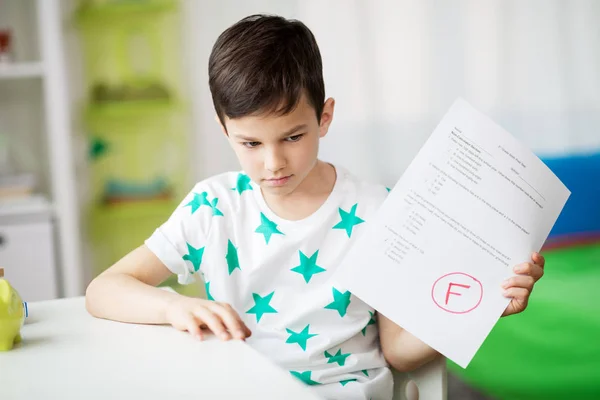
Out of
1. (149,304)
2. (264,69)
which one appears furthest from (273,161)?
(149,304)

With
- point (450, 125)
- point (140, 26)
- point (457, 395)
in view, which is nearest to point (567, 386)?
point (457, 395)

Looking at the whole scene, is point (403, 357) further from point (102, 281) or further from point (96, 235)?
point (96, 235)

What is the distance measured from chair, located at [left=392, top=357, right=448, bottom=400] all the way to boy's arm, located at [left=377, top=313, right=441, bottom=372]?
1cm

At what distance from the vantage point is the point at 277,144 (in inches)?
39.7

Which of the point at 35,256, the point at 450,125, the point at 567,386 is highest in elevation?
the point at 450,125

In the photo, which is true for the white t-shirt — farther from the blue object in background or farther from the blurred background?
the blue object in background

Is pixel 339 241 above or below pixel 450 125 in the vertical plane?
below

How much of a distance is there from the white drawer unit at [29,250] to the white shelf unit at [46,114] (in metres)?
0.06

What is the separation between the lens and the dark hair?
101 cm

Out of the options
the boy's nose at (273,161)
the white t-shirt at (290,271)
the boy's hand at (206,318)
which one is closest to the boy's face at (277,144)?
the boy's nose at (273,161)

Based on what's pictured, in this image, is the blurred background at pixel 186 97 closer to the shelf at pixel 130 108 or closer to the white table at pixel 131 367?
the shelf at pixel 130 108

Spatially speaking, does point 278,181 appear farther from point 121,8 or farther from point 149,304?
point 121,8

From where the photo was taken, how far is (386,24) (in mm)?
2691

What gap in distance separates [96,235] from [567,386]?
5.45 feet
